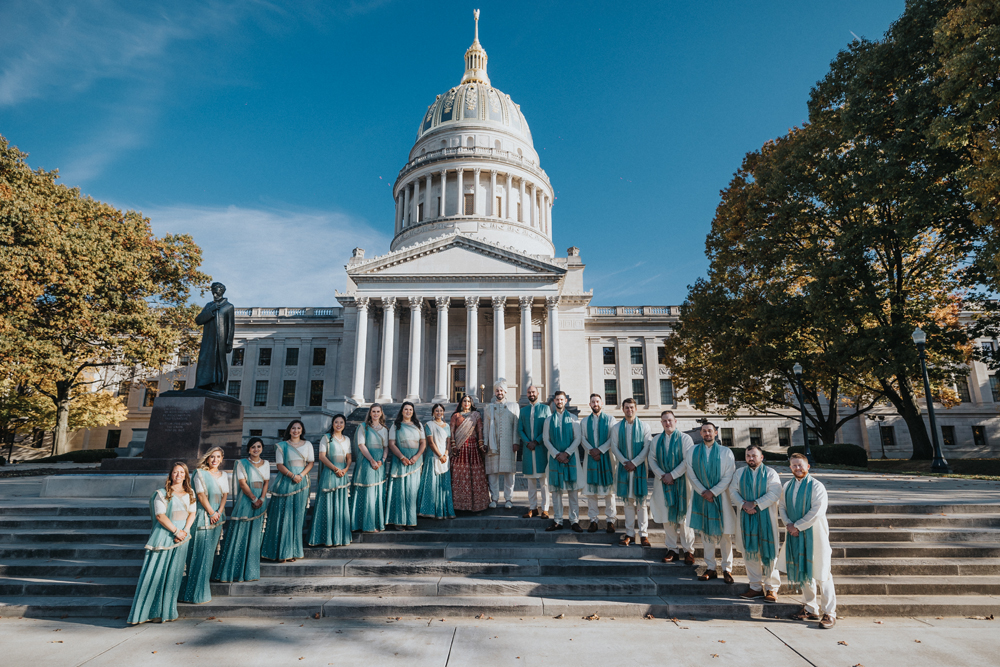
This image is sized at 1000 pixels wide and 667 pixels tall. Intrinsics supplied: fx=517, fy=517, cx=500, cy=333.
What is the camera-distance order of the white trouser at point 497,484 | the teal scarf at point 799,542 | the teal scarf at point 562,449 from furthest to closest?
the white trouser at point 497,484 → the teal scarf at point 562,449 → the teal scarf at point 799,542

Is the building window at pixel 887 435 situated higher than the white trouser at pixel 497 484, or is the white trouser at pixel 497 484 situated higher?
the building window at pixel 887 435

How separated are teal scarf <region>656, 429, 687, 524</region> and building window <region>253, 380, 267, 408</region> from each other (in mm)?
45350

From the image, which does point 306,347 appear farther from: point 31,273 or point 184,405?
point 184,405

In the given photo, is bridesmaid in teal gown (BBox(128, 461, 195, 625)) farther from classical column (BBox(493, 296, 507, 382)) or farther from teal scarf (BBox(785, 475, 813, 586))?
classical column (BBox(493, 296, 507, 382))

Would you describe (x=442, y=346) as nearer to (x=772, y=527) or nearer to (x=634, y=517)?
(x=634, y=517)

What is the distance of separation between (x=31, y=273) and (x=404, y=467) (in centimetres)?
2315

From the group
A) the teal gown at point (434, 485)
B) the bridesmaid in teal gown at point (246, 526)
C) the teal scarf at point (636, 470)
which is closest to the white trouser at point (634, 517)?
the teal scarf at point (636, 470)

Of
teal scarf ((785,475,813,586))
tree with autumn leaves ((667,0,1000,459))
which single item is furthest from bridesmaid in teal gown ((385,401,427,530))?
tree with autumn leaves ((667,0,1000,459))

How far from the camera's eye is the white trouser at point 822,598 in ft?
19.0

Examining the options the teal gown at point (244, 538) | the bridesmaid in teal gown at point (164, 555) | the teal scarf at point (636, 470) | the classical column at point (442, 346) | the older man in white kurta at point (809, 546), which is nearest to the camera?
the bridesmaid in teal gown at point (164, 555)

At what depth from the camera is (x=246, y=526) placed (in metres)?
6.77

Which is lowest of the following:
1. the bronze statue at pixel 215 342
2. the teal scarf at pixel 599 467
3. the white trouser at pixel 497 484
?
the white trouser at pixel 497 484

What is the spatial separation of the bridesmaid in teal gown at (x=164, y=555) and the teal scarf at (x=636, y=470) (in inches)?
230

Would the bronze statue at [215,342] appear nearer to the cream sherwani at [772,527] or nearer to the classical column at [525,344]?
the cream sherwani at [772,527]
